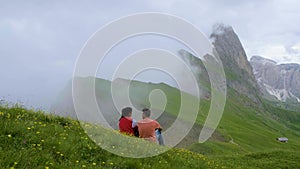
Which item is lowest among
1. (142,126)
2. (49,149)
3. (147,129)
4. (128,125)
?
(49,149)

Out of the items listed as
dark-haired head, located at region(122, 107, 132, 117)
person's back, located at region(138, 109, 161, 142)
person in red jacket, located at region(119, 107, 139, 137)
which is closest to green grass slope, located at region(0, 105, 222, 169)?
person's back, located at region(138, 109, 161, 142)

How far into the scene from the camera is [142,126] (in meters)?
16.8

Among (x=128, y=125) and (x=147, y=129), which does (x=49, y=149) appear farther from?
(x=128, y=125)

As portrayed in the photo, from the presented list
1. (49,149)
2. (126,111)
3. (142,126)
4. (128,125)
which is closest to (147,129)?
(142,126)

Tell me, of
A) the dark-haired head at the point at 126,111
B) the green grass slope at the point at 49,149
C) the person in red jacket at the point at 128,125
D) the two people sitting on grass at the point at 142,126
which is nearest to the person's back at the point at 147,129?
the two people sitting on grass at the point at 142,126

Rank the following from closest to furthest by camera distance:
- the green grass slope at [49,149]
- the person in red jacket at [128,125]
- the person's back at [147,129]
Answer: the green grass slope at [49,149] → the person's back at [147,129] → the person in red jacket at [128,125]

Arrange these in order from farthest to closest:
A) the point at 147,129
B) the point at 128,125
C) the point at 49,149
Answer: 1. the point at 128,125
2. the point at 147,129
3. the point at 49,149

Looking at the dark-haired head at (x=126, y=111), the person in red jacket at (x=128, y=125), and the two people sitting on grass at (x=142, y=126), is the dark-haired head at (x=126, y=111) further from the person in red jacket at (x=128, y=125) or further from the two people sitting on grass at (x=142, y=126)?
the person in red jacket at (x=128, y=125)

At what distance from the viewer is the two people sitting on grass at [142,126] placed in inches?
659

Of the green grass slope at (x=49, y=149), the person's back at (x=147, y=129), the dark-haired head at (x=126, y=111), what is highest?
the dark-haired head at (x=126, y=111)

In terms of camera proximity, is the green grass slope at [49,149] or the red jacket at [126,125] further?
the red jacket at [126,125]

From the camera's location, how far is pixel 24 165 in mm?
7934

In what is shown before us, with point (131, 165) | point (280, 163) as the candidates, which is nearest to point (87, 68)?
point (131, 165)

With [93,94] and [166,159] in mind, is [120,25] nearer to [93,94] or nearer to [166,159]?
[93,94]
